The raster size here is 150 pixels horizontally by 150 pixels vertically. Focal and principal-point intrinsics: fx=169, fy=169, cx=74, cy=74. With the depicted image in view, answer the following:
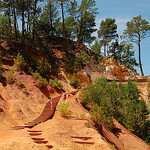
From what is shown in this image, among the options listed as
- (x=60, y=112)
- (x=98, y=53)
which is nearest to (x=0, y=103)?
(x=60, y=112)

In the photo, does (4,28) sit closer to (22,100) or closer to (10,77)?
(10,77)

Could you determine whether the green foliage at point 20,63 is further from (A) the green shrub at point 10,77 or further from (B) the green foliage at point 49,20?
(B) the green foliage at point 49,20

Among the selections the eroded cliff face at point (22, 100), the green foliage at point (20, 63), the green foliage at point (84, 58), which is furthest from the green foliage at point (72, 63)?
the eroded cliff face at point (22, 100)

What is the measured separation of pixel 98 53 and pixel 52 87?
1586cm

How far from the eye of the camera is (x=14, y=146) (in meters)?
4.80

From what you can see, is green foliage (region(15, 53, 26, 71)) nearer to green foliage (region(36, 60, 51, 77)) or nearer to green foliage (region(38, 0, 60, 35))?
green foliage (region(36, 60, 51, 77))

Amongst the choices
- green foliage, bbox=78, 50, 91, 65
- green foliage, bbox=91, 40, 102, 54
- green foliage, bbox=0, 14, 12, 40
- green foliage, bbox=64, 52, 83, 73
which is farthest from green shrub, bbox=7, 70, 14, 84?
green foliage, bbox=91, 40, 102, 54

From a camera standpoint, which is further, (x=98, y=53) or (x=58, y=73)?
(x=98, y=53)

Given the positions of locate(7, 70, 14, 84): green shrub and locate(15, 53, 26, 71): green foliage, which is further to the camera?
locate(15, 53, 26, 71): green foliage

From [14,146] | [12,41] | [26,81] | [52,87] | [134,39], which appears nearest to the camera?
[14,146]

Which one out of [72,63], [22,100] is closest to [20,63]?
[22,100]

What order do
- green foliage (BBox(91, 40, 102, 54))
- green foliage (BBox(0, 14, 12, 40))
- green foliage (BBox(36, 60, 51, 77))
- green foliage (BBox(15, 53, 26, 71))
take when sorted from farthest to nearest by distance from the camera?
green foliage (BBox(91, 40, 102, 54)) < green foliage (BBox(0, 14, 12, 40)) < green foliage (BBox(36, 60, 51, 77)) < green foliage (BBox(15, 53, 26, 71))

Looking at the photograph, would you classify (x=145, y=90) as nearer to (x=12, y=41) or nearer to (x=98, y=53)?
(x=98, y=53)

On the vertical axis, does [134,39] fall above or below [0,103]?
above
